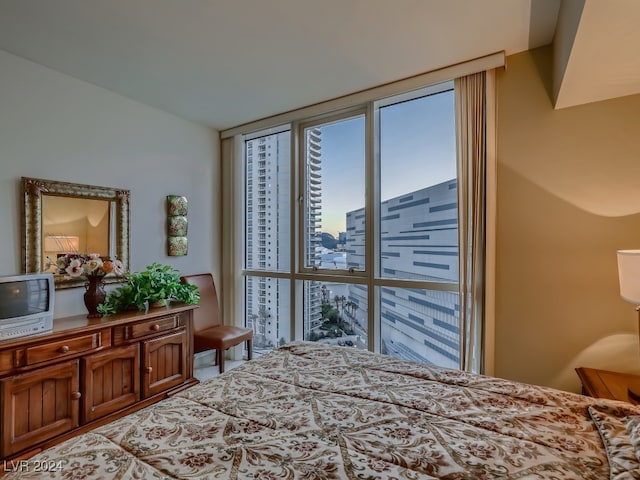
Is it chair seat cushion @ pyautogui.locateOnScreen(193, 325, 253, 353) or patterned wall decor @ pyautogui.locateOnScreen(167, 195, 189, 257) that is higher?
patterned wall decor @ pyautogui.locateOnScreen(167, 195, 189, 257)

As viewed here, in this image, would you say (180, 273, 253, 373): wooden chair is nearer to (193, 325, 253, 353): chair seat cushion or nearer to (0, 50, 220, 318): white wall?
(193, 325, 253, 353): chair seat cushion

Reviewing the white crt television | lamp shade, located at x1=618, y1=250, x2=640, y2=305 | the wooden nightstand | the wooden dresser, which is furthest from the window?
the white crt television

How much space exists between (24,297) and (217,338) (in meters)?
1.50

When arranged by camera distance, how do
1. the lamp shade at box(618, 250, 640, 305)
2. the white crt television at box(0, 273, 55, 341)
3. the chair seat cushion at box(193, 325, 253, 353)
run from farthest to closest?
the chair seat cushion at box(193, 325, 253, 353) < the white crt television at box(0, 273, 55, 341) < the lamp shade at box(618, 250, 640, 305)

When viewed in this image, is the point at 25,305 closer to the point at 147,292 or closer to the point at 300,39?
the point at 147,292

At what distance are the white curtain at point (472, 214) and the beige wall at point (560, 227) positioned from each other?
0.12 metres

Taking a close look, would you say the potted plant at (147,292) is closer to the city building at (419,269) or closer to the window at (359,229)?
the window at (359,229)

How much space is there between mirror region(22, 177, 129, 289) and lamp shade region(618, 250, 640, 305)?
3.59 metres

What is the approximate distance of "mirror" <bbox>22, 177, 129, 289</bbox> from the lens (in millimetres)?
2355

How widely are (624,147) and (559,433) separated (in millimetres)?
1871

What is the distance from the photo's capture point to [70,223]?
8.46ft

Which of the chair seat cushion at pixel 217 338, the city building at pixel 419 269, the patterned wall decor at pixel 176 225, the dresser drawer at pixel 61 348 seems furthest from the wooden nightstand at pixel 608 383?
the patterned wall decor at pixel 176 225

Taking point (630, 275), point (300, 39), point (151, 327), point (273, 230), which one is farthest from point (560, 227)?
point (151, 327)

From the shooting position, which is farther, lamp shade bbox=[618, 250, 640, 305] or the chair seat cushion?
the chair seat cushion
